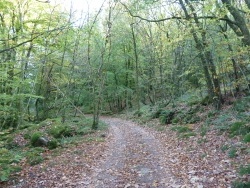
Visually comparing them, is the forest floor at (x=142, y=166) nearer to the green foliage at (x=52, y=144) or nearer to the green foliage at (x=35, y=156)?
the green foliage at (x=35, y=156)

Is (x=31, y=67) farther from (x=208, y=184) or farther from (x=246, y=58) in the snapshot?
(x=208, y=184)

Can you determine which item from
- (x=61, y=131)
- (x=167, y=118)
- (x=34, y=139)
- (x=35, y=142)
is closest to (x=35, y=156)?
(x=35, y=142)

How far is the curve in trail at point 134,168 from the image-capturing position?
7370 mm

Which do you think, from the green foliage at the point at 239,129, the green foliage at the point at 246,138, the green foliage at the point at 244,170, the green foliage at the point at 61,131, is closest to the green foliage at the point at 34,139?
the green foliage at the point at 61,131

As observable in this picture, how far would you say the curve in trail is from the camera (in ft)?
24.2

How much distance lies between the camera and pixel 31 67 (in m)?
19.9

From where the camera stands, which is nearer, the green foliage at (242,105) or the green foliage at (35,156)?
the green foliage at (35,156)

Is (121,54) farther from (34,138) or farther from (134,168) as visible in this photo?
(134,168)

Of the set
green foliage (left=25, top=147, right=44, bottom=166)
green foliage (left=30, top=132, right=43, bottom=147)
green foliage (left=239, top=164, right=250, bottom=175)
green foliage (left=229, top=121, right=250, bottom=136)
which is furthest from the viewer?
green foliage (left=30, top=132, right=43, bottom=147)

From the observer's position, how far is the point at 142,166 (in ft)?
29.1

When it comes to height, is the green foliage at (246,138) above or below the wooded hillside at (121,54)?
below

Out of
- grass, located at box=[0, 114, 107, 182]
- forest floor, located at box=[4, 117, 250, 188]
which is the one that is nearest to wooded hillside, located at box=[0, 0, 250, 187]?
grass, located at box=[0, 114, 107, 182]

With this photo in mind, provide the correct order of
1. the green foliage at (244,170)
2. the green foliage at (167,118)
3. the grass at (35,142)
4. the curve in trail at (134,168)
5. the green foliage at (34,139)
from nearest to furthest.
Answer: the green foliage at (244,170), the curve in trail at (134,168), the grass at (35,142), the green foliage at (34,139), the green foliage at (167,118)

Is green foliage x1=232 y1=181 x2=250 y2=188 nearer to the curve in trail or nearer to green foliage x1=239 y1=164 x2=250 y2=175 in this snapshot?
green foliage x1=239 y1=164 x2=250 y2=175
